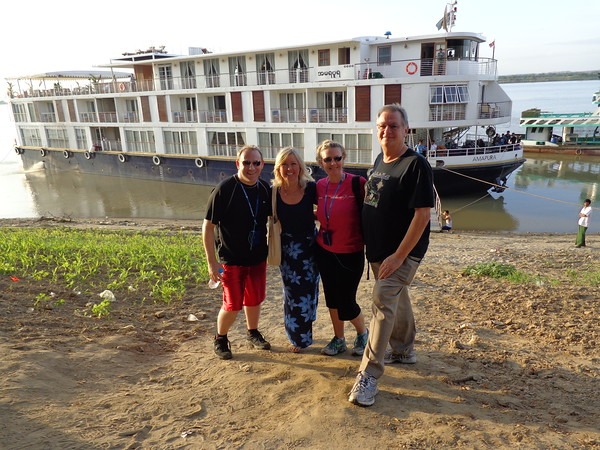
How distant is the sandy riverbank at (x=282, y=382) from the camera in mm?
2664

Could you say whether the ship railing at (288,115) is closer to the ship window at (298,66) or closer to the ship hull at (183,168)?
the ship window at (298,66)

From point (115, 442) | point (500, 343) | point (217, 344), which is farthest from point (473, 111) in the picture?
point (115, 442)

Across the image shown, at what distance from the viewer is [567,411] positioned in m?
2.92

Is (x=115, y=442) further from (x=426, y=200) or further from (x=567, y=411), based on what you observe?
(x=567, y=411)

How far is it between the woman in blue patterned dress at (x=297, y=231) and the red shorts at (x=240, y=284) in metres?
0.25

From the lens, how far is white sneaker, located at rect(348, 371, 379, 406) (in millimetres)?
2936

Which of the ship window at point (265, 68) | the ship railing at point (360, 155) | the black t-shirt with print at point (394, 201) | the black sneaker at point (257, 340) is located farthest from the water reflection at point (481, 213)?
the black t-shirt with print at point (394, 201)

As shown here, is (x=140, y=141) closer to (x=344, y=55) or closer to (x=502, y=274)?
(x=344, y=55)

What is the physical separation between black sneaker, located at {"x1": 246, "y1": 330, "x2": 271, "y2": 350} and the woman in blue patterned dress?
416 millimetres

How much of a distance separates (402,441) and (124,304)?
11.3 feet

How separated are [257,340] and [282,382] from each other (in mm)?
747

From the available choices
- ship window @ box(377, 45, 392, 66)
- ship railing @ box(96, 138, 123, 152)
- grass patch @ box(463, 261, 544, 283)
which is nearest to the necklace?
grass patch @ box(463, 261, 544, 283)

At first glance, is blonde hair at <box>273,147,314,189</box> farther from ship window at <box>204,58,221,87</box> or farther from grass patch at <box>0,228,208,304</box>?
ship window at <box>204,58,221,87</box>

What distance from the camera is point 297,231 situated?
3.52m
